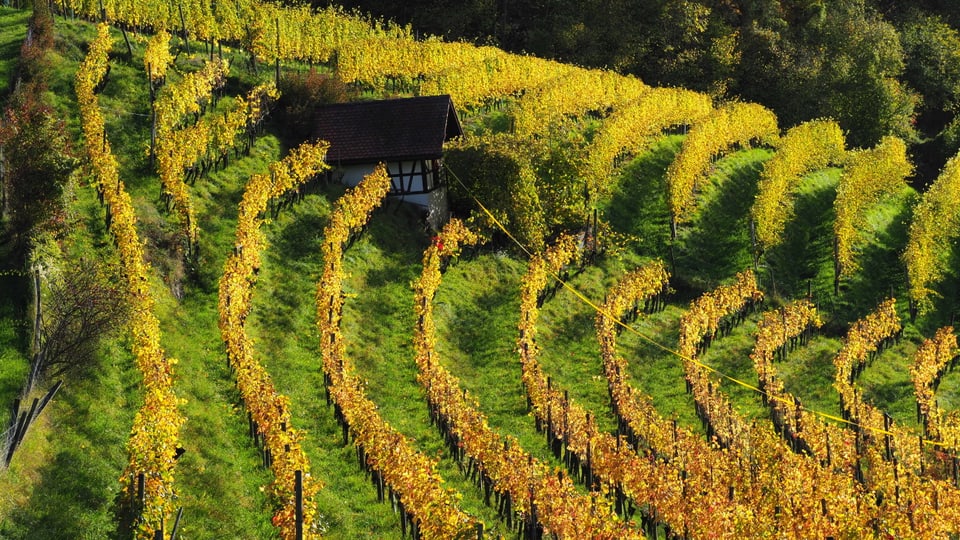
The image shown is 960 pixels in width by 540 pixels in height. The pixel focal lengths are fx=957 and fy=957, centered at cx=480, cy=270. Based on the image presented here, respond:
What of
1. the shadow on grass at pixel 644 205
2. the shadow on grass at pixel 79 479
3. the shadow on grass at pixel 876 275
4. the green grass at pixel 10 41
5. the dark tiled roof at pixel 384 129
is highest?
the green grass at pixel 10 41

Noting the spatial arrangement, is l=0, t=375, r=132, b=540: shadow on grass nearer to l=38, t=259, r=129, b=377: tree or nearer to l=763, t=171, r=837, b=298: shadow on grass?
l=38, t=259, r=129, b=377: tree

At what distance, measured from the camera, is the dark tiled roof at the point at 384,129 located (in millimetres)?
43031

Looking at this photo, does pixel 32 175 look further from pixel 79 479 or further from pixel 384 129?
pixel 384 129

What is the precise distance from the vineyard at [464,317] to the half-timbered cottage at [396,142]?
4.00ft

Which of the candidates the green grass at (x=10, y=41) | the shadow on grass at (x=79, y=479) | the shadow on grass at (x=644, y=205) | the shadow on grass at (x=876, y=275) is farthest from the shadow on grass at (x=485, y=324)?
the green grass at (x=10, y=41)

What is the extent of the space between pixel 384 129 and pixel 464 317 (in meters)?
10.9

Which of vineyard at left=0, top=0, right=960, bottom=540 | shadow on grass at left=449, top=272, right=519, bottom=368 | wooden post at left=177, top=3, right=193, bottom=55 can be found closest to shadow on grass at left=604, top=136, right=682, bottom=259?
→ vineyard at left=0, top=0, right=960, bottom=540

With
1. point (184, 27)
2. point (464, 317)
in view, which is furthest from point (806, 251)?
point (184, 27)

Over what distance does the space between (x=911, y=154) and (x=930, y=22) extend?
936 inches

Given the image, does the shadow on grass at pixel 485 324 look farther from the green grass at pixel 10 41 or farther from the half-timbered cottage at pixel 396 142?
the green grass at pixel 10 41

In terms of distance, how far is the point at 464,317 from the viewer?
38094 mm

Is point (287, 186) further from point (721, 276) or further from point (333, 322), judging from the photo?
point (721, 276)

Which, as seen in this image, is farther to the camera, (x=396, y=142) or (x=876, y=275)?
(x=876, y=275)

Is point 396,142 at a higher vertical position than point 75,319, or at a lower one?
higher
